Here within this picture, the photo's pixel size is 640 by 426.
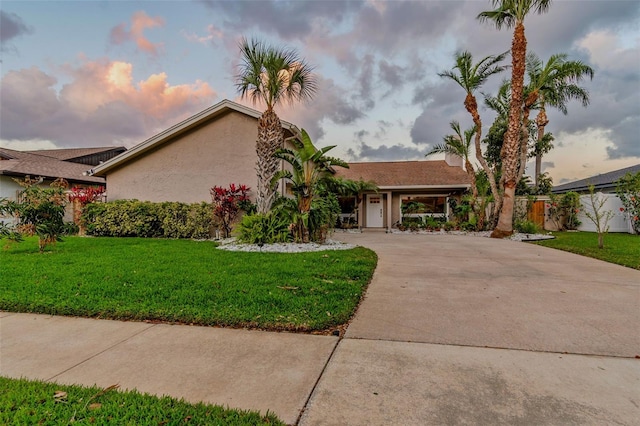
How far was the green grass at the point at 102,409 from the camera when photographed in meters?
2.01

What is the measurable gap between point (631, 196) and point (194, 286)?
62.2 ft

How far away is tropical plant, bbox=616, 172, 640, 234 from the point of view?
1371 cm

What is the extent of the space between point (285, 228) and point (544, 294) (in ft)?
23.5

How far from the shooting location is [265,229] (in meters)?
10.2

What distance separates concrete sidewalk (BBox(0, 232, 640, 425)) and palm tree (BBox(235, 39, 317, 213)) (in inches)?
294

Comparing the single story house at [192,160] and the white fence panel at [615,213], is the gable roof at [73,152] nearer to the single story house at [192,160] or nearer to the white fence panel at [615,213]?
the single story house at [192,160]

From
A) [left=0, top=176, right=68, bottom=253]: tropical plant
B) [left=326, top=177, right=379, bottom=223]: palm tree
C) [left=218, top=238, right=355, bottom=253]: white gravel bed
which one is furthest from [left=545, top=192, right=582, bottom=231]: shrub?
[left=0, top=176, right=68, bottom=253]: tropical plant

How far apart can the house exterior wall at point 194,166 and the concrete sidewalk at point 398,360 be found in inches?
364

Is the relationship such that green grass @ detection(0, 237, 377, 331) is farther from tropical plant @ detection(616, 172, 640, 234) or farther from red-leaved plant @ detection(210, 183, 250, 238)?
tropical plant @ detection(616, 172, 640, 234)

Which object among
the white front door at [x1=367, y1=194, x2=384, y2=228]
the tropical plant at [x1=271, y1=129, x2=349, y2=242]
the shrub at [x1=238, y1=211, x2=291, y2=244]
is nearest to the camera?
the tropical plant at [x1=271, y1=129, x2=349, y2=242]

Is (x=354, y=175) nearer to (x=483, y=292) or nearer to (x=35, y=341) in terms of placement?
(x=483, y=292)

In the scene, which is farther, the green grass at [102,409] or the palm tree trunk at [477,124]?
the palm tree trunk at [477,124]

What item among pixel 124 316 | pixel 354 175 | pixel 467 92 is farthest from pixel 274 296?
pixel 354 175

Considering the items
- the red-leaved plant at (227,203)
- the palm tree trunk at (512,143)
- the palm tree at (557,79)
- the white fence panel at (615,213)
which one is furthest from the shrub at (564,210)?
the red-leaved plant at (227,203)
